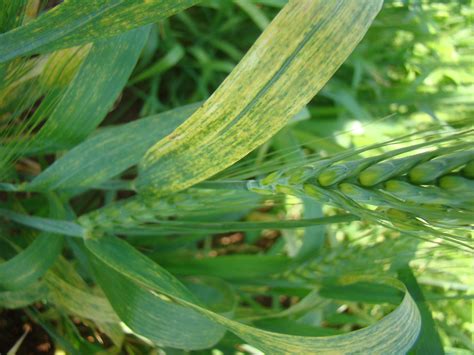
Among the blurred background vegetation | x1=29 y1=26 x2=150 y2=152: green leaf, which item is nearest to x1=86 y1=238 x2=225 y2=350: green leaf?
x1=29 y1=26 x2=150 y2=152: green leaf

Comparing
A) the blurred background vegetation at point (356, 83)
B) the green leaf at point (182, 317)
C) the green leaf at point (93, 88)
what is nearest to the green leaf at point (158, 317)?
the green leaf at point (182, 317)

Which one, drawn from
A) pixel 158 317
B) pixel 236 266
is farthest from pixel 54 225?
pixel 236 266

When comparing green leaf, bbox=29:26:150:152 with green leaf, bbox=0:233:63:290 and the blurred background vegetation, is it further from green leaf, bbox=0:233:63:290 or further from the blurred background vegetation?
the blurred background vegetation

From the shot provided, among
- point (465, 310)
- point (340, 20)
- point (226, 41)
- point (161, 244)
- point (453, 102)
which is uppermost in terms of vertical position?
point (340, 20)

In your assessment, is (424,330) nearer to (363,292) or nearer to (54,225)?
(363,292)

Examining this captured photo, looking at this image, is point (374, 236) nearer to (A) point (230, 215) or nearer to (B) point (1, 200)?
(A) point (230, 215)

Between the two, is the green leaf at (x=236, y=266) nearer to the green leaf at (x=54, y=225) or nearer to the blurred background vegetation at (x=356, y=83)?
the blurred background vegetation at (x=356, y=83)

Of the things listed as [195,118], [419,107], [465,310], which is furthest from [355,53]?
[195,118]
